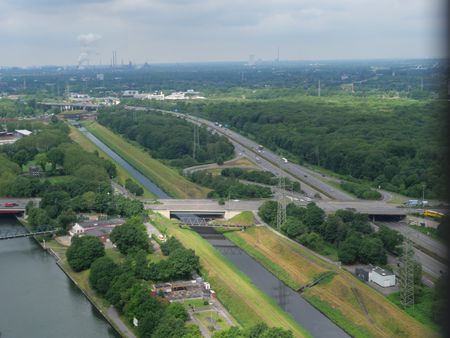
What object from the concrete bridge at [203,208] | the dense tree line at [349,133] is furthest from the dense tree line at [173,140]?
the concrete bridge at [203,208]

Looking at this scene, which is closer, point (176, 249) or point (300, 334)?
point (300, 334)

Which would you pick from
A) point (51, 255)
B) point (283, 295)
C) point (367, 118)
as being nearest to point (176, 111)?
point (367, 118)

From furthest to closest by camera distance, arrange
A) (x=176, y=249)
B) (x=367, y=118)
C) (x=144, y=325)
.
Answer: (x=367, y=118), (x=176, y=249), (x=144, y=325)

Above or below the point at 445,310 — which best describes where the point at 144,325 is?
below

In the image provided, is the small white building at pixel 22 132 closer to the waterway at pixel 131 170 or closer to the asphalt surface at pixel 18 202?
the waterway at pixel 131 170

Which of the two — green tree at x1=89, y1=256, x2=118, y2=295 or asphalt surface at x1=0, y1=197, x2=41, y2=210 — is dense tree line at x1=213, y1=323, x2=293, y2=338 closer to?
green tree at x1=89, y1=256, x2=118, y2=295

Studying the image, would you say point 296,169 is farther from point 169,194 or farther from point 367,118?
point 367,118

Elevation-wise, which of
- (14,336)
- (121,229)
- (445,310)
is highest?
(445,310)
